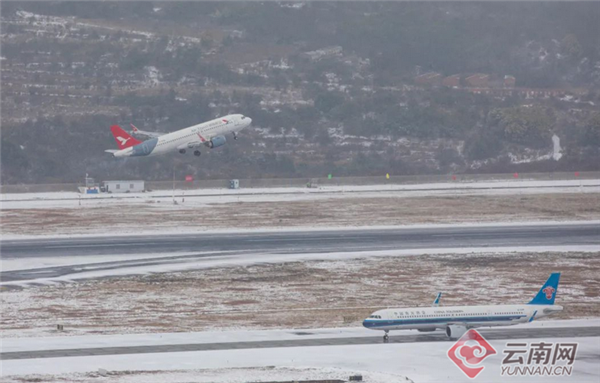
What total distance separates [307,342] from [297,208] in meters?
66.9

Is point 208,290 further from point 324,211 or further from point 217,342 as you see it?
point 324,211

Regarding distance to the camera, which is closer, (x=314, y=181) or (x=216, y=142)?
(x=216, y=142)

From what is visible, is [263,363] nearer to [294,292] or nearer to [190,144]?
[294,292]

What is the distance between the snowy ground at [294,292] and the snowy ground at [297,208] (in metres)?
25.6

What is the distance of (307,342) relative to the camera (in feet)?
168

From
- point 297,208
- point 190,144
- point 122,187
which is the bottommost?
point 297,208

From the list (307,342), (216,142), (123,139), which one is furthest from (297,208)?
(307,342)

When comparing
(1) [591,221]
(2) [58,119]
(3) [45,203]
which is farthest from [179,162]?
(1) [591,221]

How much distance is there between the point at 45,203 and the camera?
125 meters

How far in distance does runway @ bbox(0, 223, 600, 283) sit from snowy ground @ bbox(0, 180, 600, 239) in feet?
19.4

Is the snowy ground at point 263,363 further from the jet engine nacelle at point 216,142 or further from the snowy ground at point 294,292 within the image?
the jet engine nacelle at point 216,142

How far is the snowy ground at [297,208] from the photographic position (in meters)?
102

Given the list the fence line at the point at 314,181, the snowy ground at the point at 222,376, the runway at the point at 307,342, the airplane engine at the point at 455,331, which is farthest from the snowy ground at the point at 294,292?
the fence line at the point at 314,181

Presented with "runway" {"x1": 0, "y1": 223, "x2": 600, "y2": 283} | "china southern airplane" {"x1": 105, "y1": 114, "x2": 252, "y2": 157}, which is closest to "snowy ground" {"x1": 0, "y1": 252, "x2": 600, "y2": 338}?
"runway" {"x1": 0, "y1": 223, "x2": 600, "y2": 283}
